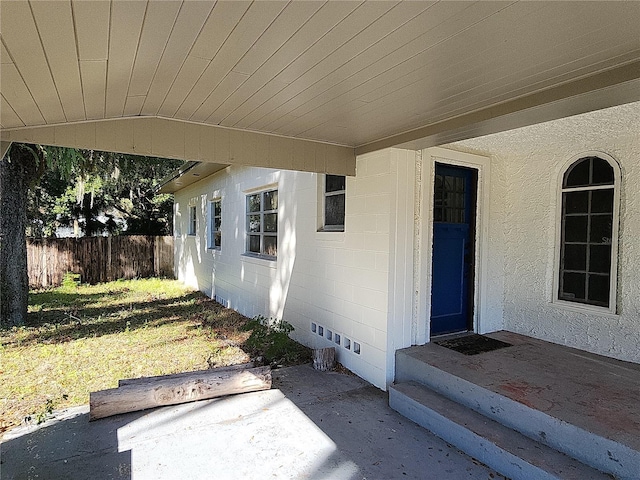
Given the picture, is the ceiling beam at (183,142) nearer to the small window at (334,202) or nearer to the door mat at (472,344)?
the small window at (334,202)

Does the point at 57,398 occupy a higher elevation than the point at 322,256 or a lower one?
lower

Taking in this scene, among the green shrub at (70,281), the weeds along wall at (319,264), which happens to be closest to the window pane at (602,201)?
the weeds along wall at (319,264)

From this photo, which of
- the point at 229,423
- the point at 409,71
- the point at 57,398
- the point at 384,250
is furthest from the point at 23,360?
the point at 409,71

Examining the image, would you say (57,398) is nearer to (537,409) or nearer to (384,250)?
(384,250)

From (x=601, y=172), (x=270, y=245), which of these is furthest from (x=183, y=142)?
(x=601, y=172)

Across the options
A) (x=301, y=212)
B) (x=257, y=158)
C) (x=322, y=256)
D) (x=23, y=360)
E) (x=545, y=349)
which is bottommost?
(x=23, y=360)

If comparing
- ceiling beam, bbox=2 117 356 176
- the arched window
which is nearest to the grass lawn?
ceiling beam, bbox=2 117 356 176

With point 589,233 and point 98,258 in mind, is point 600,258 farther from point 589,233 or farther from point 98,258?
point 98,258

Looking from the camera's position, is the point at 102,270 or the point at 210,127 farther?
the point at 102,270

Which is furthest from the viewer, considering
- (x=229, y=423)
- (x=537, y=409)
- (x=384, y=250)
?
(x=384, y=250)

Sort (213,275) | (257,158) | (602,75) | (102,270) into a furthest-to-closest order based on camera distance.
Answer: (102,270), (213,275), (257,158), (602,75)

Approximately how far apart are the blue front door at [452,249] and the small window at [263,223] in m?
2.99

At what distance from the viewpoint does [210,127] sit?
3191mm

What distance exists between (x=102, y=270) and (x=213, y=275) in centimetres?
534
